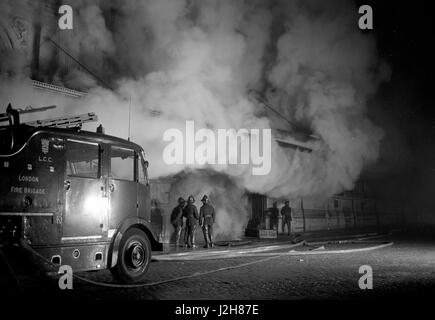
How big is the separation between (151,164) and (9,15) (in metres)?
6.36

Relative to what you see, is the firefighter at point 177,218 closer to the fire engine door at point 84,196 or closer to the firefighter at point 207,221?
the firefighter at point 207,221

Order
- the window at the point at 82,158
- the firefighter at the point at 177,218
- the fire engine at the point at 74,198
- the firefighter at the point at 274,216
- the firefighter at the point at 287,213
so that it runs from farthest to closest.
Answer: the firefighter at the point at 274,216 → the firefighter at the point at 287,213 → the firefighter at the point at 177,218 → the window at the point at 82,158 → the fire engine at the point at 74,198

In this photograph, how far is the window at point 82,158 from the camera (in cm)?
634

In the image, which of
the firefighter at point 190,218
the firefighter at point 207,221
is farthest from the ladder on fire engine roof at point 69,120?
the firefighter at point 207,221

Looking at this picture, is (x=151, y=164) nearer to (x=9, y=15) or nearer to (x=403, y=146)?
(x=9, y=15)

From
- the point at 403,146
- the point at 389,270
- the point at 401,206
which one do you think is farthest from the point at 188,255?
the point at 401,206

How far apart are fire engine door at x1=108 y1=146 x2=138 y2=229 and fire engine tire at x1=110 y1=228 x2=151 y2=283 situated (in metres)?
0.39

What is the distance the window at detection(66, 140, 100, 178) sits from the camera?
6.34 meters

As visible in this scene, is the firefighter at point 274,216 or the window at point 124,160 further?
the firefighter at point 274,216

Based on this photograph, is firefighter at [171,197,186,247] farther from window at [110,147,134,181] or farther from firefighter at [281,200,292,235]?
firefighter at [281,200,292,235]

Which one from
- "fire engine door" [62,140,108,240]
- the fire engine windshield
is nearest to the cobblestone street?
"fire engine door" [62,140,108,240]

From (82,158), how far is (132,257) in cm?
212

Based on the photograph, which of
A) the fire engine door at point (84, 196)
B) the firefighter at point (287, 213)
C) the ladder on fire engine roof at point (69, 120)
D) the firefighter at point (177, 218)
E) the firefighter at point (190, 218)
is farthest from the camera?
the firefighter at point (287, 213)

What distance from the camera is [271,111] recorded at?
1855 centimetres
